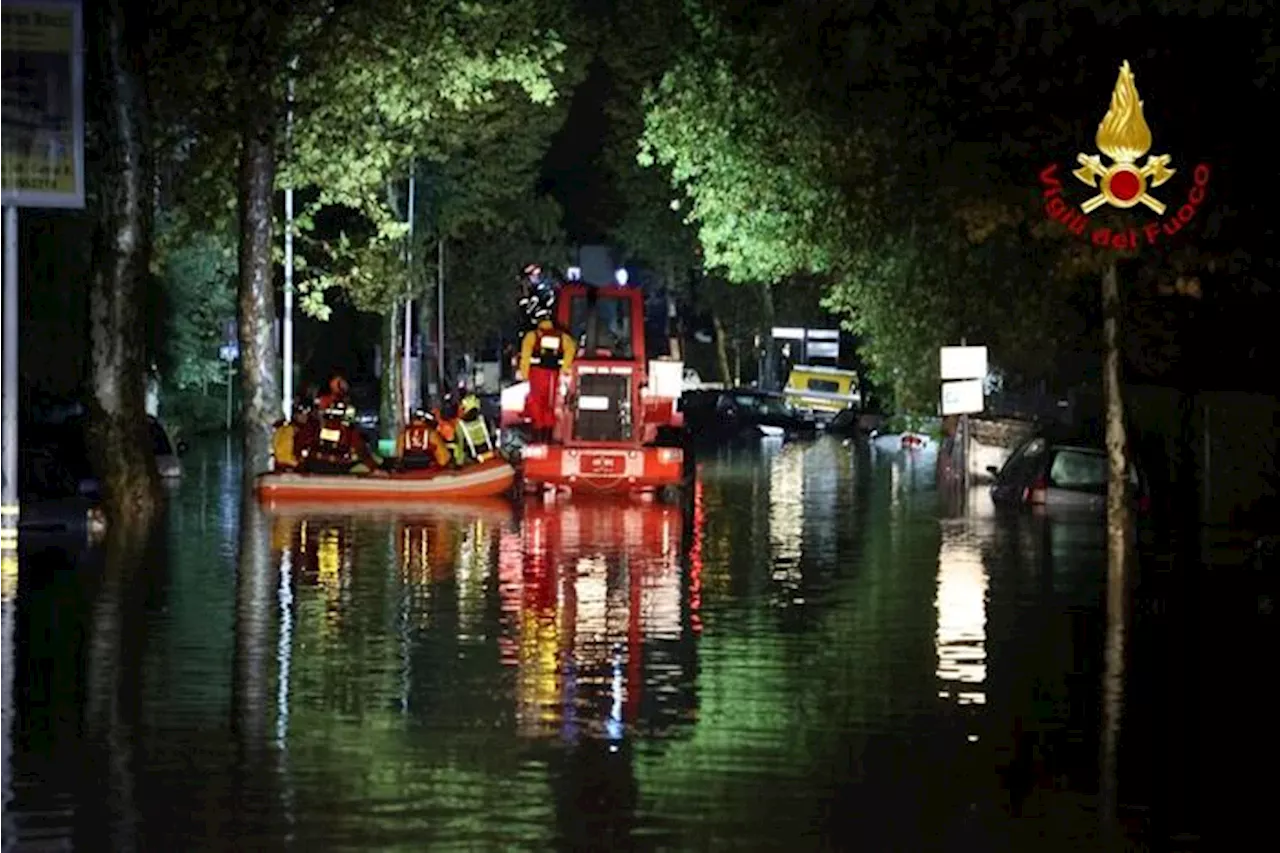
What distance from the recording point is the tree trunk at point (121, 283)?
1207 inches

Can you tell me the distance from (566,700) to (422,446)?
23.4 meters

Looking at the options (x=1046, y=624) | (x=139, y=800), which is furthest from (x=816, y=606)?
(x=139, y=800)

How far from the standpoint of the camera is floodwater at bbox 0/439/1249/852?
1153 centimetres

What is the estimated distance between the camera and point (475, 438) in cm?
4038

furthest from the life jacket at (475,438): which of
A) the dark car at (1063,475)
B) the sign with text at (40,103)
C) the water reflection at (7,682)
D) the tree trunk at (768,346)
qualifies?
the tree trunk at (768,346)

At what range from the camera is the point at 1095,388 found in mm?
47906

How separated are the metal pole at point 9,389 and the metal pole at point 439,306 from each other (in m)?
45.5

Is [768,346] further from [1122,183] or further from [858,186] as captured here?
[1122,183]

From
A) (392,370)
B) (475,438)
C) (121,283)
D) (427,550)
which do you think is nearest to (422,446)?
(475,438)

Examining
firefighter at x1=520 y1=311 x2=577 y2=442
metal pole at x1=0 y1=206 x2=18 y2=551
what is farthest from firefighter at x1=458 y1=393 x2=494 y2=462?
metal pole at x1=0 y1=206 x2=18 y2=551

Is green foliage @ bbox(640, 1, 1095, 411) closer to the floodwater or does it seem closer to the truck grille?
the truck grille

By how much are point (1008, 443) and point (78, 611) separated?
2651 cm

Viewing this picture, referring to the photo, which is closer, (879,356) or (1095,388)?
(1095,388)

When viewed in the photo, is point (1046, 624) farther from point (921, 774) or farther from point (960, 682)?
point (921, 774)
